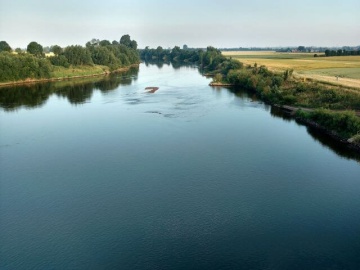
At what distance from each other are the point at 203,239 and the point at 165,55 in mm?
174224

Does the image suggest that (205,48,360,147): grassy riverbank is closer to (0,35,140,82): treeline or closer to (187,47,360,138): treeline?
(187,47,360,138): treeline

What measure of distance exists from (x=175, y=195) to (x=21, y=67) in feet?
214

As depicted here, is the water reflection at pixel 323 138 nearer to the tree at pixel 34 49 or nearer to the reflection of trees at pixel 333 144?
the reflection of trees at pixel 333 144

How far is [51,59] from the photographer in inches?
3511

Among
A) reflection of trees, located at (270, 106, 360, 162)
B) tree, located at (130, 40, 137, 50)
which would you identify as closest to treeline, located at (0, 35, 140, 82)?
tree, located at (130, 40, 137, 50)

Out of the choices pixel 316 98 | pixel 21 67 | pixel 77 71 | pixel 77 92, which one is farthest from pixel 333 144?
pixel 77 71

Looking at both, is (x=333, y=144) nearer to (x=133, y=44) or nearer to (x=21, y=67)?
(x=21, y=67)

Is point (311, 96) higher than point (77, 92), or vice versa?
point (77, 92)

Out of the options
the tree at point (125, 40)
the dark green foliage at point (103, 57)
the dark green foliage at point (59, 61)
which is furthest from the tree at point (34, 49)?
the tree at point (125, 40)

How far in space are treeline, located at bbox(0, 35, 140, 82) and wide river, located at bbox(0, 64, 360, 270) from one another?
113 feet

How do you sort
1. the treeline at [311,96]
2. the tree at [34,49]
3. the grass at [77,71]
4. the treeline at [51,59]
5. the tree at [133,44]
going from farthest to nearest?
the tree at [133,44] → the tree at [34,49] → the grass at [77,71] → the treeline at [51,59] → the treeline at [311,96]

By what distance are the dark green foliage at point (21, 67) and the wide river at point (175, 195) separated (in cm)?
3308

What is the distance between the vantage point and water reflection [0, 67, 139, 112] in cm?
5459

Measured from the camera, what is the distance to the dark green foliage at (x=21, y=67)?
234ft
